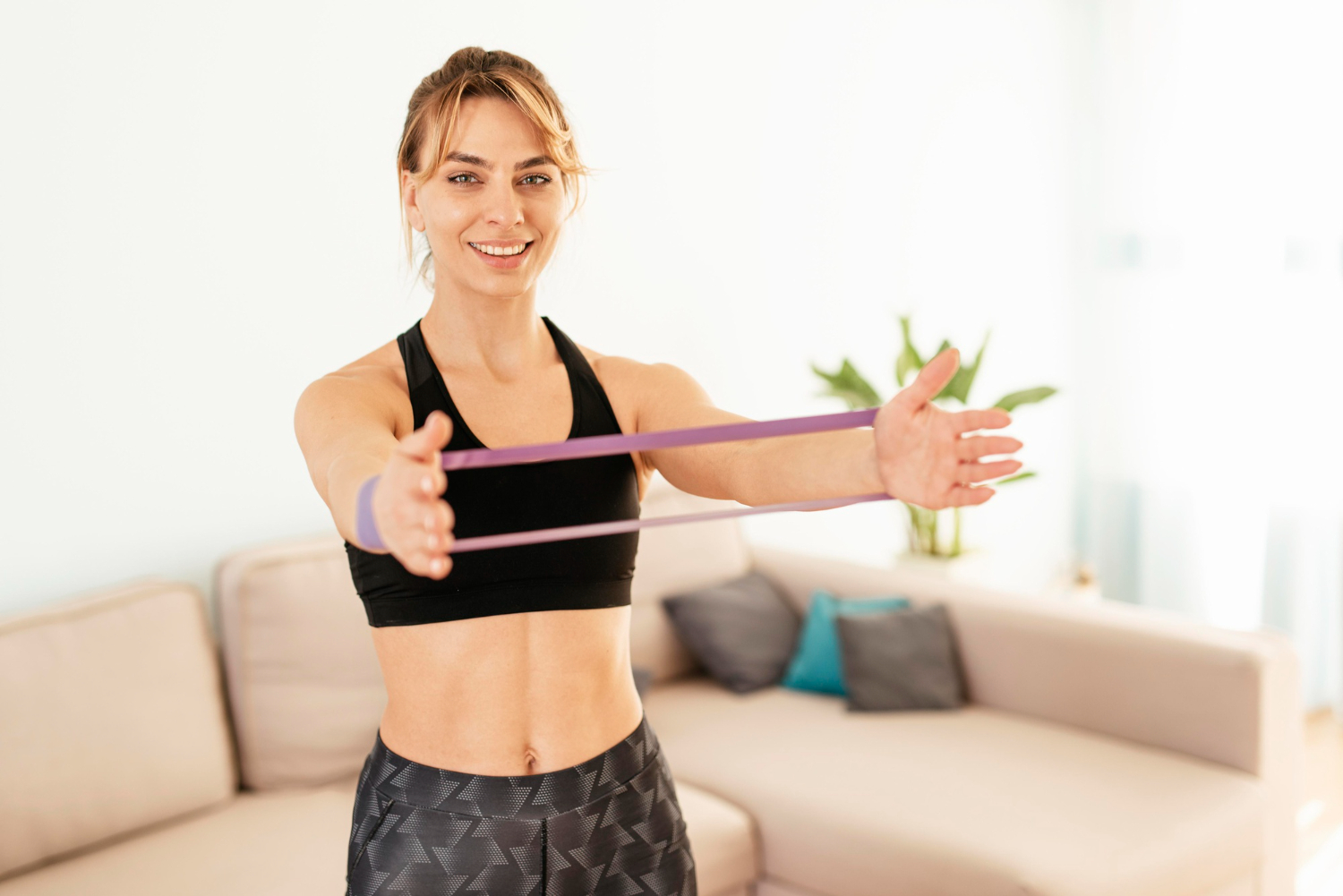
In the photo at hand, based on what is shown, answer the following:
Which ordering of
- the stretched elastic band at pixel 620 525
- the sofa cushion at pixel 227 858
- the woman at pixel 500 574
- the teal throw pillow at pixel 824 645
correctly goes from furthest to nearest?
the teal throw pillow at pixel 824 645 → the sofa cushion at pixel 227 858 → the woman at pixel 500 574 → the stretched elastic band at pixel 620 525

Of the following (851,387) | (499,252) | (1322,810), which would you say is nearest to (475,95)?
(499,252)

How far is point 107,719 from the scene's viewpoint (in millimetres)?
2199

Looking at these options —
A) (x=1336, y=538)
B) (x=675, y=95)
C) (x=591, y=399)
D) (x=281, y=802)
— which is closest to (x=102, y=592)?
(x=281, y=802)

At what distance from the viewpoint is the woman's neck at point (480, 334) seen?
129 cm

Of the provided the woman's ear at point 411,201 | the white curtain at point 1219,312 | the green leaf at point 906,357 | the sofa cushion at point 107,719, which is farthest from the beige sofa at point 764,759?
the white curtain at point 1219,312

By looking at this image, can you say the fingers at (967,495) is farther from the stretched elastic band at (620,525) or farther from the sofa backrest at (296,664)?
the sofa backrest at (296,664)

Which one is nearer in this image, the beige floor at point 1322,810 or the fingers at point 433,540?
the fingers at point 433,540

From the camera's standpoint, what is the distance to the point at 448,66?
125cm

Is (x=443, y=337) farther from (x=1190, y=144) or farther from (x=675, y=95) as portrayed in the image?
(x=1190, y=144)

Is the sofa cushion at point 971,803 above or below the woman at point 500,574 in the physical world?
below

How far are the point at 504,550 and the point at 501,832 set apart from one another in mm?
302

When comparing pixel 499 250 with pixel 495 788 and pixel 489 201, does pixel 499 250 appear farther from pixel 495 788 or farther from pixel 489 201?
pixel 495 788

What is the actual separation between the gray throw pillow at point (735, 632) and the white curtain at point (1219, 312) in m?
2.02

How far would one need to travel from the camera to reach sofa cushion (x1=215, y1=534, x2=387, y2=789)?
2424 millimetres
